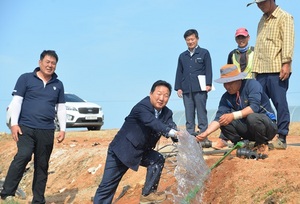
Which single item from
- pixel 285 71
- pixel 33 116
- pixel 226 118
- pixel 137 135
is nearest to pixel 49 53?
pixel 33 116

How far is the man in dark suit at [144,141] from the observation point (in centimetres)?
610

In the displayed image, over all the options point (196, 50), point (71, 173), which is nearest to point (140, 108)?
point (196, 50)

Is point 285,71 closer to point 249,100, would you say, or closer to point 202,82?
point 249,100

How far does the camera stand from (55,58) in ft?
25.4

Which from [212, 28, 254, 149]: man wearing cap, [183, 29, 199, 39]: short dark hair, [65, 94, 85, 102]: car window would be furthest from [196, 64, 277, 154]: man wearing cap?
[65, 94, 85, 102]: car window

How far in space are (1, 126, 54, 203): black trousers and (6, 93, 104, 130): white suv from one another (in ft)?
42.5

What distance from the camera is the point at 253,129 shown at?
7156mm

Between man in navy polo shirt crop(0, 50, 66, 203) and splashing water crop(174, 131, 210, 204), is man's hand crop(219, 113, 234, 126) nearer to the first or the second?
splashing water crop(174, 131, 210, 204)

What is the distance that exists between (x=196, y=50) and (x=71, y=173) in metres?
4.96

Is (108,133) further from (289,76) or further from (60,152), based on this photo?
(289,76)

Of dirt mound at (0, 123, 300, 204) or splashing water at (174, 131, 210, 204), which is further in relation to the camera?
splashing water at (174, 131, 210, 204)

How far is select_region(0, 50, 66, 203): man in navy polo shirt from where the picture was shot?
7.59 metres

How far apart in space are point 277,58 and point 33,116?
3489mm

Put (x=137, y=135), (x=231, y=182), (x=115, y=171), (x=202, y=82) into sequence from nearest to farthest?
(x=137, y=135) < (x=115, y=171) < (x=231, y=182) < (x=202, y=82)
